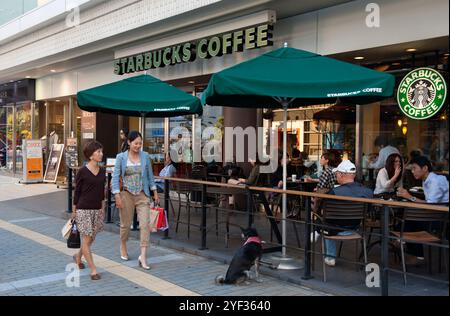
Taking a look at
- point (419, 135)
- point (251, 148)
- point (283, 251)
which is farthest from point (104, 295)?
point (251, 148)

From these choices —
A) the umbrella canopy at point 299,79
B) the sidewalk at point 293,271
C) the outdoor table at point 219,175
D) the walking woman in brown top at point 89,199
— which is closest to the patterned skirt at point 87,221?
the walking woman in brown top at point 89,199

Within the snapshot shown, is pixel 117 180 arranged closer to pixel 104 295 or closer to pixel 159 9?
pixel 104 295

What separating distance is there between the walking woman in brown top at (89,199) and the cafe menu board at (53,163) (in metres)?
12.5

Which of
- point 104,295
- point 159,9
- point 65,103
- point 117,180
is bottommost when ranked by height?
point 104,295

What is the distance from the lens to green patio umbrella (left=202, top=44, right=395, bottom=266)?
5266 mm

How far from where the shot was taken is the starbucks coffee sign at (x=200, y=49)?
29.9 feet

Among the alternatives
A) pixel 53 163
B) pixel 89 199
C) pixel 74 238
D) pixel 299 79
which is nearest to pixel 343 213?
pixel 299 79

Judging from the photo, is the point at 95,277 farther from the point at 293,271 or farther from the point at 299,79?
the point at 299,79

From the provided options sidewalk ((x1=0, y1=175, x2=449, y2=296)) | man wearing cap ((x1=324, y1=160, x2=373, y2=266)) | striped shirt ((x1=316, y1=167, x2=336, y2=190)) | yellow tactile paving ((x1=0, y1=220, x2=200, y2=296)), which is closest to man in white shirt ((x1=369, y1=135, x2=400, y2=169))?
sidewalk ((x1=0, y1=175, x2=449, y2=296))

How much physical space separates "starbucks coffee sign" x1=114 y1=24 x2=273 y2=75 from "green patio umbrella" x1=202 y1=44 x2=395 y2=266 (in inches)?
126

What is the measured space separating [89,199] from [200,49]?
5667 millimetres

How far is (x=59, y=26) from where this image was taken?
14.5 metres
